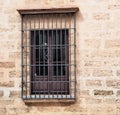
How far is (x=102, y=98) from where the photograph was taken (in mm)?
6793

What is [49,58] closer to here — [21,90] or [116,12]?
[21,90]

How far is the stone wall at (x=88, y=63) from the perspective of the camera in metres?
6.78

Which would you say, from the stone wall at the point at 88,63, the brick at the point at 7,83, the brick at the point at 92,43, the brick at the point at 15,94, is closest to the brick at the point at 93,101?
the stone wall at the point at 88,63

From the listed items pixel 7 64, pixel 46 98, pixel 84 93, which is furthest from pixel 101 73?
pixel 7 64

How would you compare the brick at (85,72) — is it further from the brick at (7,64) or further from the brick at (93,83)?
the brick at (7,64)

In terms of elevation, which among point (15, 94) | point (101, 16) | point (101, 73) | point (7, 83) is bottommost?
point (15, 94)

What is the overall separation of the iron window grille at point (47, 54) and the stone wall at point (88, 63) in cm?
12

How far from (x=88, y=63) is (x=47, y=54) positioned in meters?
0.80

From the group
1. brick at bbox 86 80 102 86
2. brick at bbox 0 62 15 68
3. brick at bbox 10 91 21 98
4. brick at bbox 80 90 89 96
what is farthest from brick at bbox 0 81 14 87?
brick at bbox 86 80 102 86

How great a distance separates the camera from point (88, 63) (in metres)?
6.84

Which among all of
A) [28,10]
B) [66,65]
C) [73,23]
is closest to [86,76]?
[66,65]

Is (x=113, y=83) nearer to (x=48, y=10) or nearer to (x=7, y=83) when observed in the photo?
(x=48, y=10)

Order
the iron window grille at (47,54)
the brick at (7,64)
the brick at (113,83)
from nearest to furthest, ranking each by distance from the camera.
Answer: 1. the brick at (113,83)
2. the iron window grille at (47,54)
3. the brick at (7,64)

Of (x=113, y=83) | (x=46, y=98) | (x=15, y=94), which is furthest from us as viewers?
(x=15, y=94)
